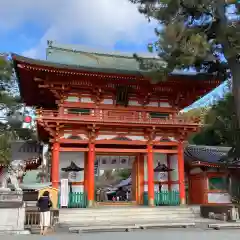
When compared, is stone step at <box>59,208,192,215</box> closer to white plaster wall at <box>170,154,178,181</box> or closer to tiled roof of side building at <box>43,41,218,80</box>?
white plaster wall at <box>170,154,178,181</box>

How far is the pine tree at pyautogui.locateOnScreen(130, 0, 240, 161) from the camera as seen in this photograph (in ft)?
44.9

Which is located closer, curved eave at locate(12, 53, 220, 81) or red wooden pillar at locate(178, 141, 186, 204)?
curved eave at locate(12, 53, 220, 81)

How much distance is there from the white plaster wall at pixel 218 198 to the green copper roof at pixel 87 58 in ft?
28.1

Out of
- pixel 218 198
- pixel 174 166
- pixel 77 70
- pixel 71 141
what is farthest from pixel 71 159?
pixel 218 198

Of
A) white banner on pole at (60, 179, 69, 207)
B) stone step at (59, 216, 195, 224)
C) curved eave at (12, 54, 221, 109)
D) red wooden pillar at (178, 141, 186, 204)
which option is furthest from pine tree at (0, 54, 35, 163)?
red wooden pillar at (178, 141, 186, 204)

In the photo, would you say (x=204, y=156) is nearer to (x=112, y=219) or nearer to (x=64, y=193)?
(x=112, y=219)

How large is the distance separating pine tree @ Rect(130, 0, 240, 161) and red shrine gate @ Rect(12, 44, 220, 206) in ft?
7.20

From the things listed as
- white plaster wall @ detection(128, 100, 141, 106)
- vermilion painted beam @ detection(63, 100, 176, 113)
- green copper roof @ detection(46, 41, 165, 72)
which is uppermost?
green copper roof @ detection(46, 41, 165, 72)

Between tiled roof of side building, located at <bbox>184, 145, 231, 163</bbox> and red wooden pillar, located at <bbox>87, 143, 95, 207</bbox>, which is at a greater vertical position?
tiled roof of side building, located at <bbox>184, 145, 231, 163</bbox>

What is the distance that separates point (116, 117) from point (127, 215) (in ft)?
17.2

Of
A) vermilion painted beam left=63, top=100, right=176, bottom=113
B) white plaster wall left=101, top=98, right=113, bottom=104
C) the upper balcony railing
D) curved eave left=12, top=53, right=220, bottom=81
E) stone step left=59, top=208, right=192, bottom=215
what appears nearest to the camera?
stone step left=59, top=208, right=192, bottom=215

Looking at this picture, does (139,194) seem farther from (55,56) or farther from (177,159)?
(55,56)

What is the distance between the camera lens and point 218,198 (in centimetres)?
2064

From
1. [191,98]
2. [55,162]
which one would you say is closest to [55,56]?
[55,162]
